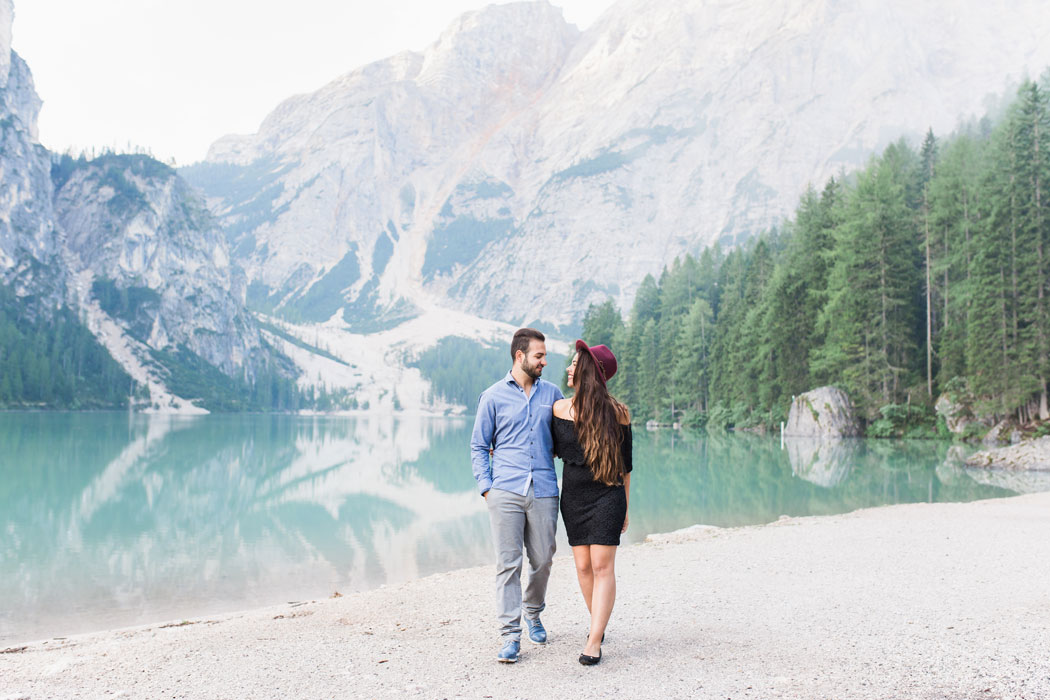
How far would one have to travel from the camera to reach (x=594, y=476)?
5.64 m

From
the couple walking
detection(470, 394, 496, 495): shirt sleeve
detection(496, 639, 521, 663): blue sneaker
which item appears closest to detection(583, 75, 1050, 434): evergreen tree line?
the couple walking

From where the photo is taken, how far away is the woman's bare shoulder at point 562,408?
228 inches

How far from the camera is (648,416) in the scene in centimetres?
8138

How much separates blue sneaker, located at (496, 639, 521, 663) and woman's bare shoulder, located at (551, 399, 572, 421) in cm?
Result: 162

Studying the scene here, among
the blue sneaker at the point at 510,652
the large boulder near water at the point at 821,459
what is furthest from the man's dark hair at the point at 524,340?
the large boulder near water at the point at 821,459

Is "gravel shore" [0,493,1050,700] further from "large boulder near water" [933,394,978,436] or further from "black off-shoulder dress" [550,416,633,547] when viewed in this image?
"large boulder near water" [933,394,978,436]

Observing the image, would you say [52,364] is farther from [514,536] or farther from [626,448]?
[626,448]

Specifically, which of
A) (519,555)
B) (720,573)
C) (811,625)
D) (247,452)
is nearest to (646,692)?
(519,555)

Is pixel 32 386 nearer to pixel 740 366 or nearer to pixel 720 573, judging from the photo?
pixel 740 366

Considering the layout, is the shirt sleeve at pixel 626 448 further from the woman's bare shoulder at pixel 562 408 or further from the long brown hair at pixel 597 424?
the woman's bare shoulder at pixel 562 408

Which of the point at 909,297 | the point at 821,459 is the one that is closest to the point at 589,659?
the point at 821,459

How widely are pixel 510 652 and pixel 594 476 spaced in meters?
1.36

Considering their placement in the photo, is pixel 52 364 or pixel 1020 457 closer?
pixel 1020 457

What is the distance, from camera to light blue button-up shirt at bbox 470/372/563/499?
5770 millimetres
